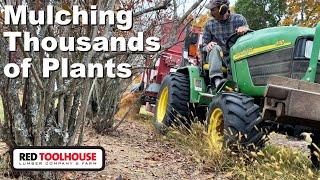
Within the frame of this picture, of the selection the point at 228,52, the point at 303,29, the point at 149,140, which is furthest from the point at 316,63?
the point at 149,140

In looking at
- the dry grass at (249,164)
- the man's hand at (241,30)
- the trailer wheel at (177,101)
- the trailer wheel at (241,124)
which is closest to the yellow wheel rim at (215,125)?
the dry grass at (249,164)

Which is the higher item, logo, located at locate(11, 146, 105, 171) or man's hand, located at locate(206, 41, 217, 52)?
man's hand, located at locate(206, 41, 217, 52)

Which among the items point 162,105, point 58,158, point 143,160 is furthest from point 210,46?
point 58,158

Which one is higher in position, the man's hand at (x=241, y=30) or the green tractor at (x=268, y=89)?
the man's hand at (x=241, y=30)

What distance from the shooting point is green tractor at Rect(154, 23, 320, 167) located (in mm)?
4266

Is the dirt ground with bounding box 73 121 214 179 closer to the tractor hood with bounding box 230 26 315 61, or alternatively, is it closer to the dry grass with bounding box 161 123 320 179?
the dry grass with bounding box 161 123 320 179

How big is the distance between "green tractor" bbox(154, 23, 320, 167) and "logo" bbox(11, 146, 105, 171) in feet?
4.70

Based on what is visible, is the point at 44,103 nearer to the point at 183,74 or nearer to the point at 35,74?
the point at 35,74

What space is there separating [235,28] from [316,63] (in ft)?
6.85

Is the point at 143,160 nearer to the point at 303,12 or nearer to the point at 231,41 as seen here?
the point at 231,41

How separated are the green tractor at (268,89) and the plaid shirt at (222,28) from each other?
31 centimetres

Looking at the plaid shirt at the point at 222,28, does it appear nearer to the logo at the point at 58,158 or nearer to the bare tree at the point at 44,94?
the bare tree at the point at 44,94

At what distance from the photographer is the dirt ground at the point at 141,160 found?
457 cm

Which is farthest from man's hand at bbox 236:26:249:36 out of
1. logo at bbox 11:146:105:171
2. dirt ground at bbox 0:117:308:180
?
logo at bbox 11:146:105:171
